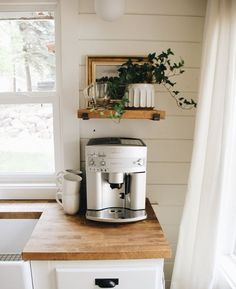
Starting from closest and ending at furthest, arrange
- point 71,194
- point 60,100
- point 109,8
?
point 109,8 → point 71,194 → point 60,100

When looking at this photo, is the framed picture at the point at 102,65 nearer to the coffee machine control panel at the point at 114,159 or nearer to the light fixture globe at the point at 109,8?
the light fixture globe at the point at 109,8

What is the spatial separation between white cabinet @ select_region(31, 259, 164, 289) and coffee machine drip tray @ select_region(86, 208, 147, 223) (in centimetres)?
22

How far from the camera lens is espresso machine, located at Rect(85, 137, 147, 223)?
49.9 inches

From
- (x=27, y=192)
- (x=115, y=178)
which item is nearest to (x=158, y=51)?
(x=115, y=178)

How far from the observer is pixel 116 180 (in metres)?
1.28

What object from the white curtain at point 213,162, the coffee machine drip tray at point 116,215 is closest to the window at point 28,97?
the coffee machine drip tray at point 116,215

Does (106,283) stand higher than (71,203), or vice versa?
(71,203)

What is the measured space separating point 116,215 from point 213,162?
0.56 metres

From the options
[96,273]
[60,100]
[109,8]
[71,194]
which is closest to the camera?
[96,273]

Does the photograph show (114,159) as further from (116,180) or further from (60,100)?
(60,100)

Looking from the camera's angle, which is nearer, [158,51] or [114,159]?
[114,159]

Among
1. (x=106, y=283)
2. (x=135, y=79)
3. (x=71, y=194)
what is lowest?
(x=106, y=283)

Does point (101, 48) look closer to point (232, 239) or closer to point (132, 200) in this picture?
point (132, 200)

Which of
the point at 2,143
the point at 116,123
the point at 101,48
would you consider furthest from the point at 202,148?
the point at 2,143
